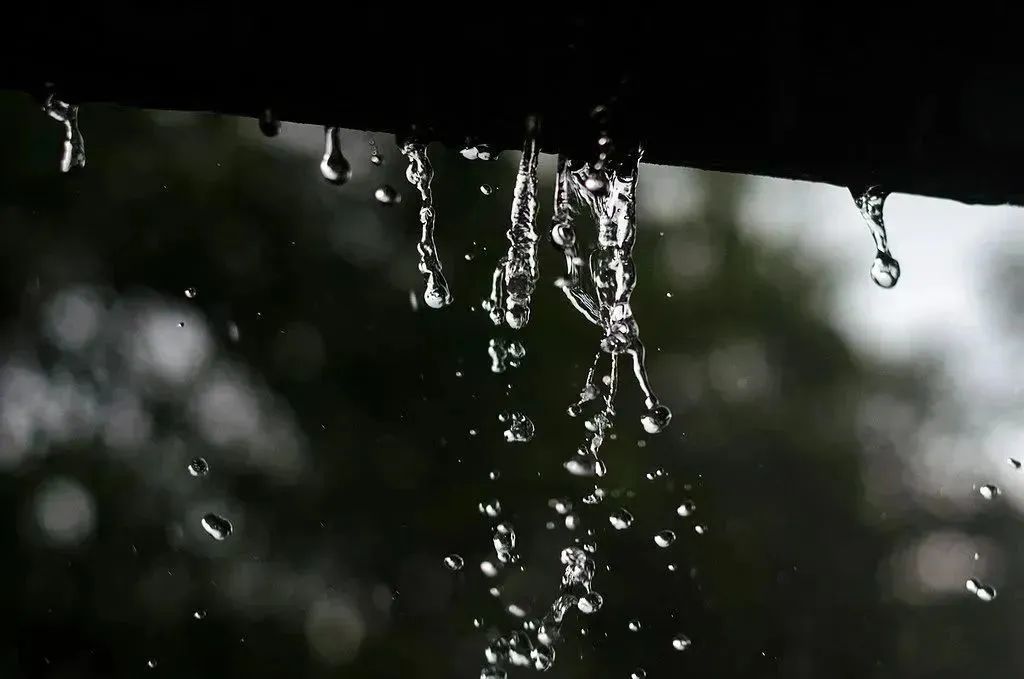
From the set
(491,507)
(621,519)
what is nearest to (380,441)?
(491,507)

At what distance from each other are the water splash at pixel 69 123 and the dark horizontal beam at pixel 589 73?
4cm

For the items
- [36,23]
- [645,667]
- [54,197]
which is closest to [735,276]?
[645,667]

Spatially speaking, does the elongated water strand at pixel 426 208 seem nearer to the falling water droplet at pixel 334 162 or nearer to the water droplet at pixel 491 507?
the falling water droplet at pixel 334 162

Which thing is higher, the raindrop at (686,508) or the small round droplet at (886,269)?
the small round droplet at (886,269)

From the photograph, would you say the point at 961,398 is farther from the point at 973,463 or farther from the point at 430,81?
the point at 430,81

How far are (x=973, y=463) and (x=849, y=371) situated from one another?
58 centimetres

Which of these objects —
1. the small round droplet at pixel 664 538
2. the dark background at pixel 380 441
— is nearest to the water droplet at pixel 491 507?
the dark background at pixel 380 441

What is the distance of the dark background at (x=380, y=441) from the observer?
3121 millimetres

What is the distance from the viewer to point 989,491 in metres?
2.80

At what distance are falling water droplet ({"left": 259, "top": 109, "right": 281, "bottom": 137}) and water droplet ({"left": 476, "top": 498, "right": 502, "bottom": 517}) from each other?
2.80m

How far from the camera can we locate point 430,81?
72 cm

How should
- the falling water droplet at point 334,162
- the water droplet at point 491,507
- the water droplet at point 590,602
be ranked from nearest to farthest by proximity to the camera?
1. the falling water droplet at point 334,162
2. the water droplet at point 590,602
3. the water droplet at point 491,507

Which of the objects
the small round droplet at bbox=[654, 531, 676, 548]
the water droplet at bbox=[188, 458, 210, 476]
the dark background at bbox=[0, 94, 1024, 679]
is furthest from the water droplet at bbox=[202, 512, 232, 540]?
the small round droplet at bbox=[654, 531, 676, 548]

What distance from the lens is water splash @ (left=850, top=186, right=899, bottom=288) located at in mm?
875
